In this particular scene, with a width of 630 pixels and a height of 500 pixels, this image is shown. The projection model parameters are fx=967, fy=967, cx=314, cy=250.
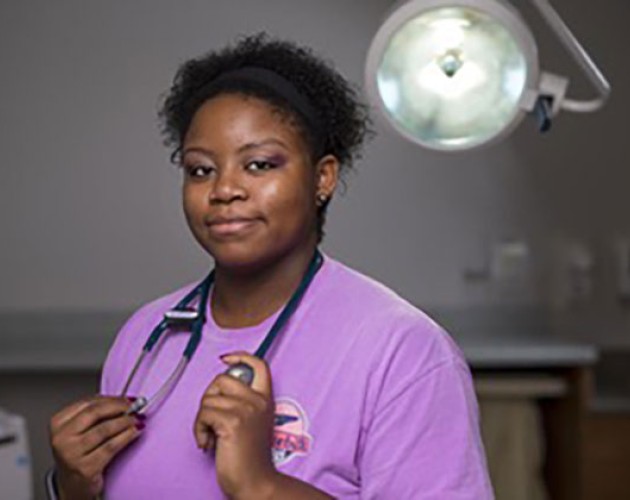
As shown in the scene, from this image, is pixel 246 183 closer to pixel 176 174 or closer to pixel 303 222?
pixel 303 222

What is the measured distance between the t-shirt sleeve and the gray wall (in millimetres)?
2045

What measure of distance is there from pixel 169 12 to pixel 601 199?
143 cm

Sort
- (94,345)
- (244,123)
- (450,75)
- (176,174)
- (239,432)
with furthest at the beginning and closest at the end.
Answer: (176,174) → (94,345) → (450,75) → (244,123) → (239,432)

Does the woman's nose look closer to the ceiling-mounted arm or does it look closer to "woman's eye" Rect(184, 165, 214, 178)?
"woman's eye" Rect(184, 165, 214, 178)

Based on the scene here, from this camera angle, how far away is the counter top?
8.21 ft

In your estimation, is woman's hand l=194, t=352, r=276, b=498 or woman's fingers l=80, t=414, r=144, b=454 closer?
woman's hand l=194, t=352, r=276, b=498

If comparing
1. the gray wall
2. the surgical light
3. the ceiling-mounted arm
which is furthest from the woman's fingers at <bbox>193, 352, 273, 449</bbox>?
the gray wall

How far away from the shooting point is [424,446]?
2.83ft

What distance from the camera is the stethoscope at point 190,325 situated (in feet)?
3.15

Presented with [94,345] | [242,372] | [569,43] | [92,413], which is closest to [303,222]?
[242,372]

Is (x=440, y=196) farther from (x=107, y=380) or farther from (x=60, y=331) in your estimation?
(x=107, y=380)

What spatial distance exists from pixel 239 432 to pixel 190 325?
0.23 m

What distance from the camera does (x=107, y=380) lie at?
1092 mm

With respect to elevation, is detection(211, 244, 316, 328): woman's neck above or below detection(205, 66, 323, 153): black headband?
below
